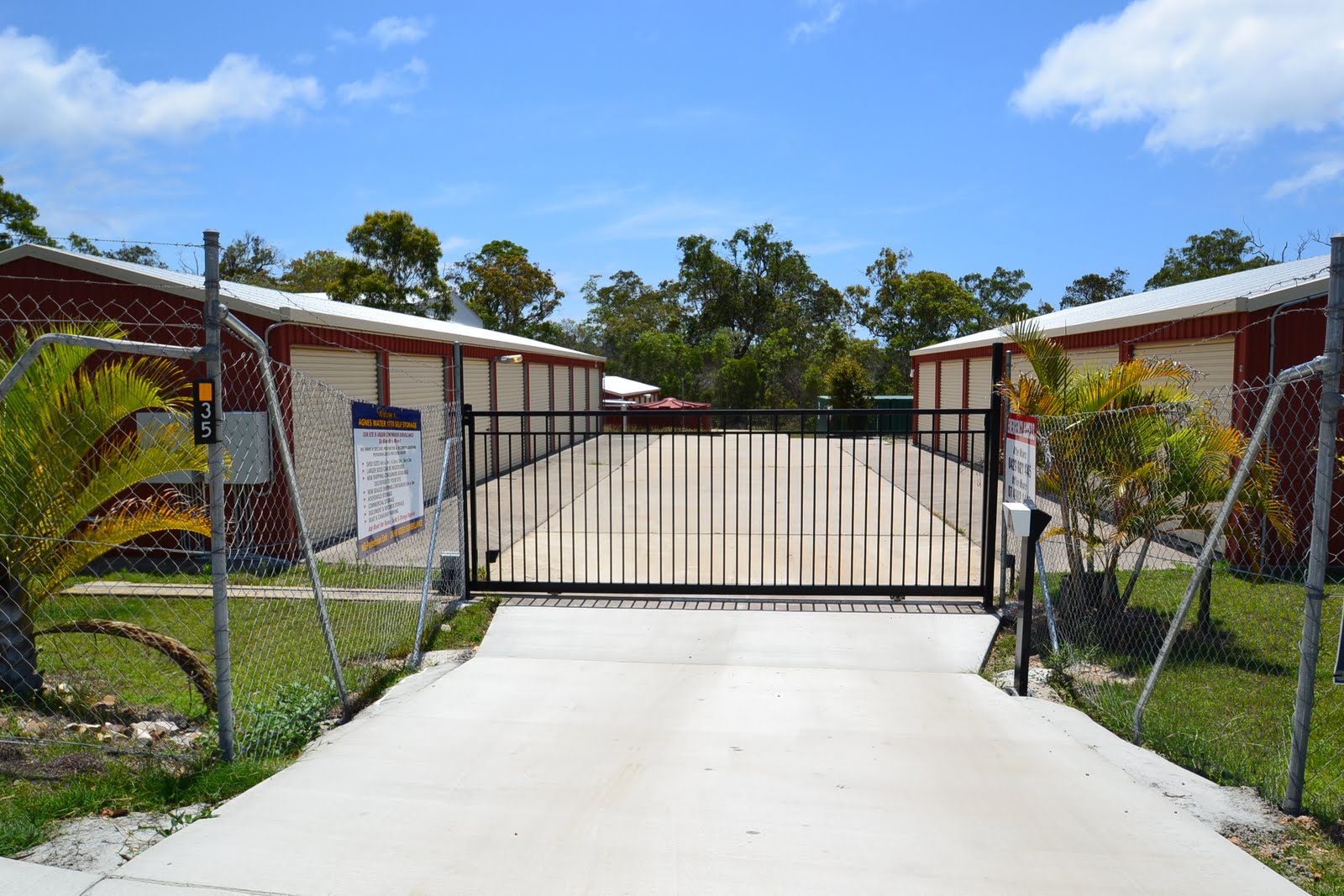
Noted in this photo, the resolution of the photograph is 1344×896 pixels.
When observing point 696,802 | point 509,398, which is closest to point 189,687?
point 696,802

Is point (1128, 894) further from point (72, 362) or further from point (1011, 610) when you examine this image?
point (72, 362)

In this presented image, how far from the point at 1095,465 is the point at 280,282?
49392 mm

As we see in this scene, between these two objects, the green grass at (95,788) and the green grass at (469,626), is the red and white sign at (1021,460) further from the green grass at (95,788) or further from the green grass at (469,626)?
the green grass at (95,788)

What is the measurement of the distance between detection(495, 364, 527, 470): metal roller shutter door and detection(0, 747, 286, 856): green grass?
53.6ft

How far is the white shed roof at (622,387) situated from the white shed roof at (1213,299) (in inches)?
795

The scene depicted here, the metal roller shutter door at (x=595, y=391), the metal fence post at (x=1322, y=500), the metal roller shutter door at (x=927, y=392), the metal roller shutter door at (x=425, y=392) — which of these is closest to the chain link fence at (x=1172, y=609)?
the metal fence post at (x=1322, y=500)

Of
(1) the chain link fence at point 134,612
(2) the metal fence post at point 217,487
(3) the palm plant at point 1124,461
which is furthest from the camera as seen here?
(3) the palm plant at point 1124,461

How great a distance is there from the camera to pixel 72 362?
5.62 metres

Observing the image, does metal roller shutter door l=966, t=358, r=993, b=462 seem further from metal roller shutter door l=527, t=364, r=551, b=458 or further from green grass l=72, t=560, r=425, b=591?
green grass l=72, t=560, r=425, b=591

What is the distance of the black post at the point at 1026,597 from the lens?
5.91 meters

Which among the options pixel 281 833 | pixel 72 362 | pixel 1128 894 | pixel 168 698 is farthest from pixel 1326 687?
pixel 72 362

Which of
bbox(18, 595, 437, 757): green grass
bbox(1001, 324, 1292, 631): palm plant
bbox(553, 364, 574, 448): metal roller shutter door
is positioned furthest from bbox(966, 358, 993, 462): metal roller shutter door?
bbox(18, 595, 437, 757): green grass

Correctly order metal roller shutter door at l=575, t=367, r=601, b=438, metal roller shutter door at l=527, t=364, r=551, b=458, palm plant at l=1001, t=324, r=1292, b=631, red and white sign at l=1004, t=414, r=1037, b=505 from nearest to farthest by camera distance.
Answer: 1. red and white sign at l=1004, t=414, r=1037, b=505
2. palm plant at l=1001, t=324, r=1292, b=631
3. metal roller shutter door at l=527, t=364, r=551, b=458
4. metal roller shutter door at l=575, t=367, r=601, b=438

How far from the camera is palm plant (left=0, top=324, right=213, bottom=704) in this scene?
5.29m
